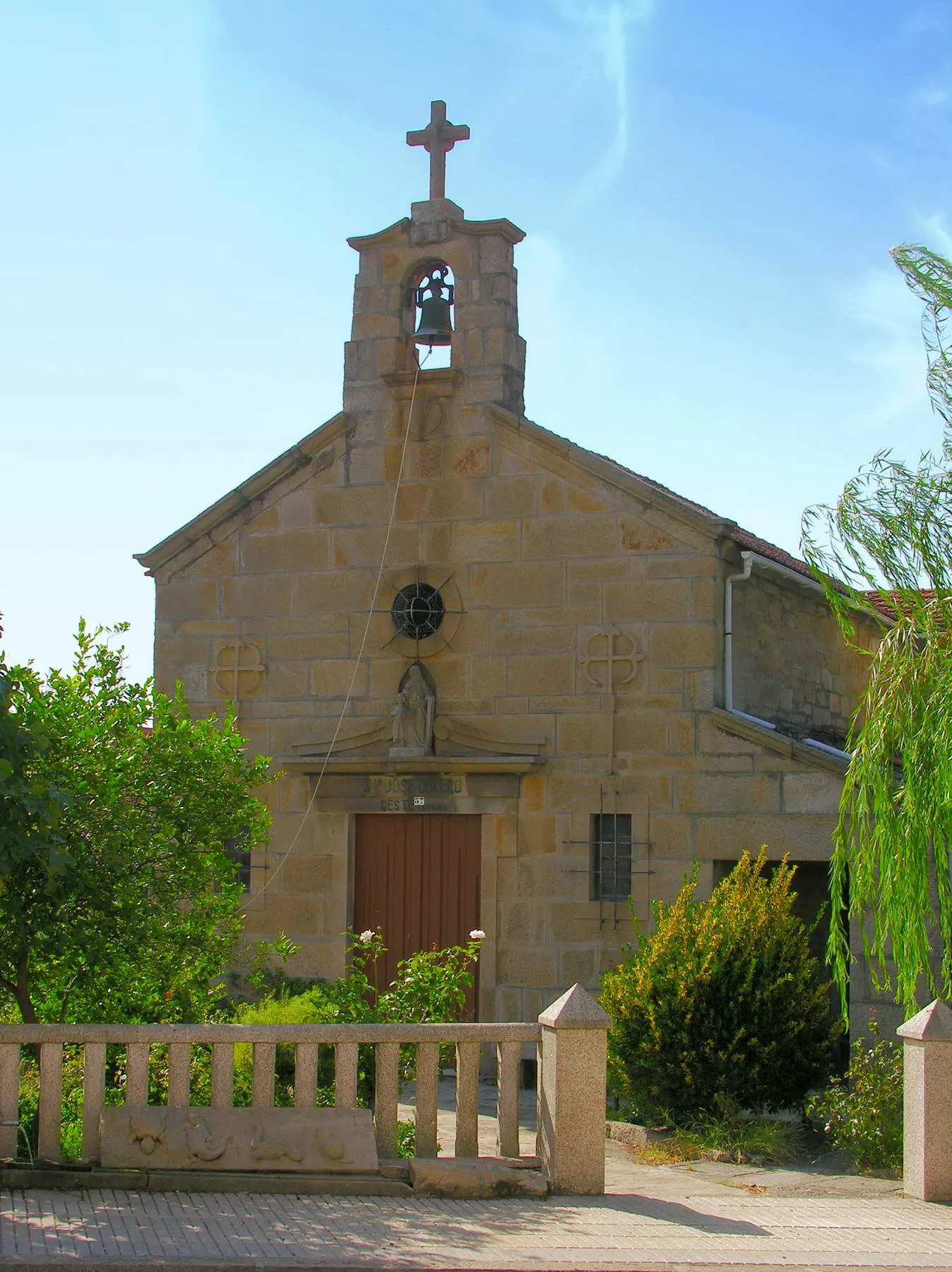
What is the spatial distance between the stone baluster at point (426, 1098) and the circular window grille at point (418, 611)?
19.9 ft

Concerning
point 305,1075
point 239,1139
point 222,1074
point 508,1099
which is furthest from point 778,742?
point 239,1139

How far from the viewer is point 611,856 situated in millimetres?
14078

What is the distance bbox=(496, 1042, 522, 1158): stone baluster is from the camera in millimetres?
9188

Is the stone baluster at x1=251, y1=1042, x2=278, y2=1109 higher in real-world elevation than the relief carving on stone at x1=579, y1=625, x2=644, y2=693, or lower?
lower

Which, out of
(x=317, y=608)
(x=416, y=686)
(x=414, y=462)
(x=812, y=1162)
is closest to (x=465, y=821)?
(x=416, y=686)

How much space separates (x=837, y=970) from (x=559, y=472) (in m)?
5.83

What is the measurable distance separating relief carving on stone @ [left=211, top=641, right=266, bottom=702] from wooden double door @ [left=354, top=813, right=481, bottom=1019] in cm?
172

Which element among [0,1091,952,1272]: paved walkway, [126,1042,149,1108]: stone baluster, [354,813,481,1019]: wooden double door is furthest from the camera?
[354,813,481,1019]: wooden double door

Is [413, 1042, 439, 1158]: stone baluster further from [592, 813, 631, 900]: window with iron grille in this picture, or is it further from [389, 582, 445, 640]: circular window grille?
[389, 582, 445, 640]: circular window grille

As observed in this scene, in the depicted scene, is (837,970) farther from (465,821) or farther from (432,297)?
(432,297)

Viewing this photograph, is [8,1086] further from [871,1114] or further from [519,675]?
[519,675]

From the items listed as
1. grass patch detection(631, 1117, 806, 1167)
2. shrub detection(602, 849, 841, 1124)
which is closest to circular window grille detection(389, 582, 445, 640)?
shrub detection(602, 849, 841, 1124)

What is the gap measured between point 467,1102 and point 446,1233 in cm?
136

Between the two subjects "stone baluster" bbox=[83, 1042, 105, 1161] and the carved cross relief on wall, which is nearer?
"stone baluster" bbox=[83, 1042, 105, 1161]
